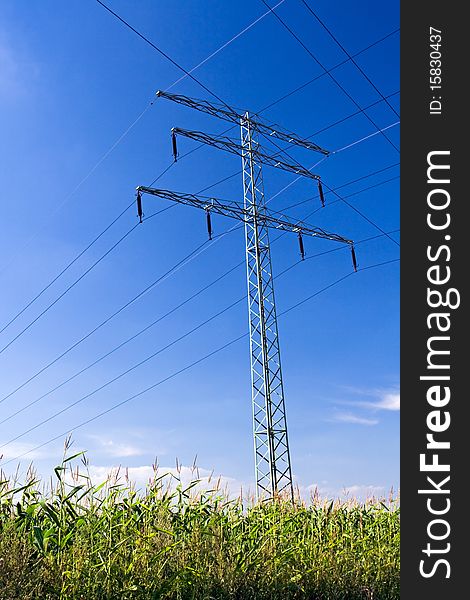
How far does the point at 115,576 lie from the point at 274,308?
10.3 metres

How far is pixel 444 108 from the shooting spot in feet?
16.7

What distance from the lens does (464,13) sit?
5.24 m

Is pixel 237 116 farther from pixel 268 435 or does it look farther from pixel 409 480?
pixel 409 480

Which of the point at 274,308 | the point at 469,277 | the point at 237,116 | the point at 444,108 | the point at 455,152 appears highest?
the point at 237,116

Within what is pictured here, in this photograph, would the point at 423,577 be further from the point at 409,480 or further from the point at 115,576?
the point at 115,576

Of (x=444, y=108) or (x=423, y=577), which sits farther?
(x=444, y=108)

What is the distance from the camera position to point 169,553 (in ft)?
15.8

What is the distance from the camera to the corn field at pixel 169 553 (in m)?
4.28

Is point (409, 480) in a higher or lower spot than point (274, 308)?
lower

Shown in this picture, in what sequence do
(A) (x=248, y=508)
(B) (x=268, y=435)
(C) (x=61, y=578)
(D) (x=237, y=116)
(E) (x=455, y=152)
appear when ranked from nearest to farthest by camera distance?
(C) (x=61, y=578)
(E) (x=455, y=152)
(A) (x=248, y=508)
(B) (x=268, y=435)
(D) (x=237, y=116)

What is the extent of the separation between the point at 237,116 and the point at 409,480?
42.4 ft

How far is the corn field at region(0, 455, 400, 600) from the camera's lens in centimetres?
428

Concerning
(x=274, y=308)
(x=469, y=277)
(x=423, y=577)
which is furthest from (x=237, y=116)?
(x=423, y=577)

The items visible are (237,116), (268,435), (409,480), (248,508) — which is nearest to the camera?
(409,480)
